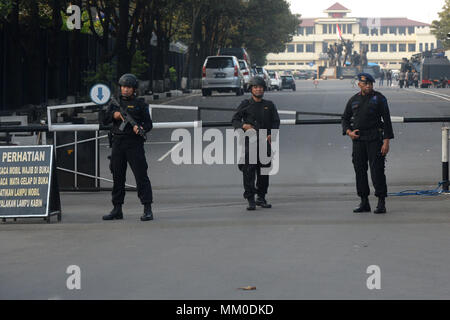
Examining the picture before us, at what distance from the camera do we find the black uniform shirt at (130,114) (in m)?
11.4

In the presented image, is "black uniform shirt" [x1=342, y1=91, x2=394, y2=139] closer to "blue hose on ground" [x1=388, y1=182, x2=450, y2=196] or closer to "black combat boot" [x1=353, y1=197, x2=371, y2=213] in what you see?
"black combat boot" [x1=353, y1=197, x2=371, y2=213]

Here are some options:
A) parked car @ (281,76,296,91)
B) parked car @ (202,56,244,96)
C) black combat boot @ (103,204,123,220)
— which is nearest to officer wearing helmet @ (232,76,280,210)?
black combat boot @ (103,204,123,220)

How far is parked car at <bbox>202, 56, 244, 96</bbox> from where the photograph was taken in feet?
166

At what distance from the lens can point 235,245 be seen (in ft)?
31.3

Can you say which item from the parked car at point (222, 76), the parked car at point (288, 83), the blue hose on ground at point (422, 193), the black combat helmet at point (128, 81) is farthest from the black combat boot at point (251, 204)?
A: the parked car at point (288, 83)

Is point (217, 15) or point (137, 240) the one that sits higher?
point (217, 15)

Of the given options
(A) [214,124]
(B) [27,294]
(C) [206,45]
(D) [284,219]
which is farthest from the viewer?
(C) [206,45]

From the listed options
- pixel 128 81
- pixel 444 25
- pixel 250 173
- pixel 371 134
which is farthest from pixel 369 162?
pixel 444 25

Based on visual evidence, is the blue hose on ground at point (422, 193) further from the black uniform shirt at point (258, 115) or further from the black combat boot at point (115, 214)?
the black combat boot at point (115, 214)

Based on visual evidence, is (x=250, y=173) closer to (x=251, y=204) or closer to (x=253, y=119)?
(x=251, y=204)
